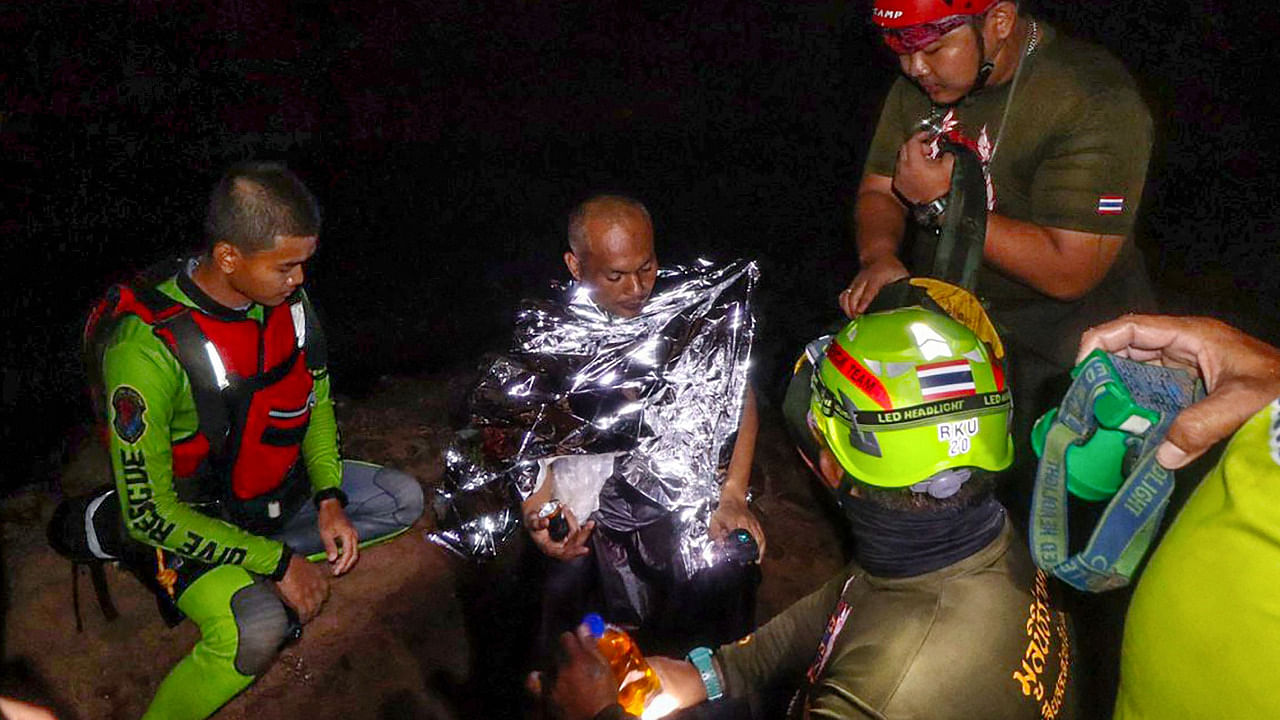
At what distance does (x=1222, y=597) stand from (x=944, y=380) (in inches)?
32.0

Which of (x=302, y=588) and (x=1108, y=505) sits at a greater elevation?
(x=1108, y=505)

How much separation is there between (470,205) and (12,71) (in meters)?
4.06

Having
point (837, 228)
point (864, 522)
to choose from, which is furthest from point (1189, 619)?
point (837, 228)

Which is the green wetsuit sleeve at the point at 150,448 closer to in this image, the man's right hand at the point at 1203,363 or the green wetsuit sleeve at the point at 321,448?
the green wetsuit sleeve at the point at 321,448

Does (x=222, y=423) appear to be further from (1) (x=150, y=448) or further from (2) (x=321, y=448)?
(2) (x=321, y=448)

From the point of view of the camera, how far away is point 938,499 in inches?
79.8

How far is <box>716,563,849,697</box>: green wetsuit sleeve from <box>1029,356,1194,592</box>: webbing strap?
0.93m

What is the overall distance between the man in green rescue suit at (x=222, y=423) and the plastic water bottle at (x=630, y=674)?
4.61 feet

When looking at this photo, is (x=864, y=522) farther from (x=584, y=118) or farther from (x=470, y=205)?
(x=584, y=118)

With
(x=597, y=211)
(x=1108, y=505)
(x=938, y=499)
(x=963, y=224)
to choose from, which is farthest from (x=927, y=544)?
(x=597, y=211)

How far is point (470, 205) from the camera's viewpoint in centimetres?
843

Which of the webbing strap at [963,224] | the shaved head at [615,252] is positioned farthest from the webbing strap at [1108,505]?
the shaved head at [615,252]

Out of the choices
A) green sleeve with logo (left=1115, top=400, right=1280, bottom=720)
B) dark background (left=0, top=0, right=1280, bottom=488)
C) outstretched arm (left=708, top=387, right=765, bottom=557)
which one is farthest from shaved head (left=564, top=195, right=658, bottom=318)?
dark background (left=0, top=0, right=1280, bottom=488)

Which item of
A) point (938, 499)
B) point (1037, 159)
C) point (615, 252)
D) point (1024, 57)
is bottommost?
point (938, 499)
